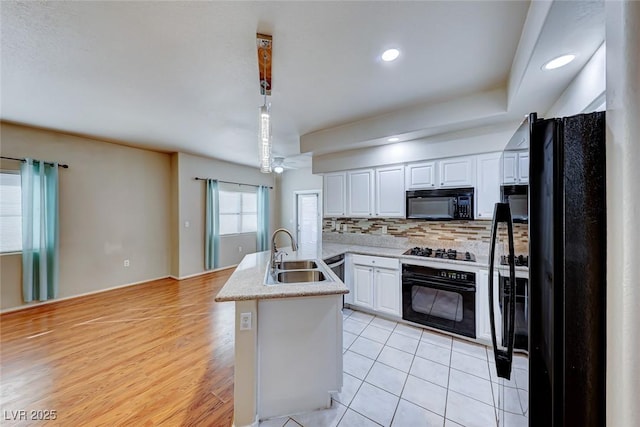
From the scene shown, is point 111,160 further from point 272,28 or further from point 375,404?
point 375,404

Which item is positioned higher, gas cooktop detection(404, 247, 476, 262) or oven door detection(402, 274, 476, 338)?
gas cooktop detection(404, 247, 476, 262)

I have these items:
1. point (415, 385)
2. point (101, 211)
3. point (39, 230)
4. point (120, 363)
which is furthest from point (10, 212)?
point (415, 385)

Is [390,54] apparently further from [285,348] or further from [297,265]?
[285,348]

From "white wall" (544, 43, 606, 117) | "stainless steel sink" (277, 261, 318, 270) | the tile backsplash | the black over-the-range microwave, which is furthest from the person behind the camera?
the tile backsplash

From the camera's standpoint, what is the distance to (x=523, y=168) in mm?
922

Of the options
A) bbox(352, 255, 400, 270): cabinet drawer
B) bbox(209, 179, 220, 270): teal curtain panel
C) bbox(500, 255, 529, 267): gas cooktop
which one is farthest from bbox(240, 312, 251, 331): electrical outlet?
bbox(209, 179, 220, 270): teal curtain panel

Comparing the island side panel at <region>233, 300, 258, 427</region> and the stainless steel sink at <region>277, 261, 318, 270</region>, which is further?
the stainless steel sink at <region>277, 261, 318, 270</region>

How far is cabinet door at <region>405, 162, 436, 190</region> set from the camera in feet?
9.95

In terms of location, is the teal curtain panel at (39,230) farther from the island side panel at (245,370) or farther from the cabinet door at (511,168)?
the cabinet door at (511,168)

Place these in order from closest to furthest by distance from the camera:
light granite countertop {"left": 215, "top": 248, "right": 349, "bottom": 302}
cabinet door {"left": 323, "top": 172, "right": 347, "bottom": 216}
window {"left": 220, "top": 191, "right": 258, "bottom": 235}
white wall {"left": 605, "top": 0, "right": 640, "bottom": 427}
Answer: white wall {"left": 605, "top": 0, "right": 640, "bottom": 427} → light granite countertop {"left": 215, "top": 248, "right": 349, "bottom": 302} → cabinet door {"left": 323, "top": 172, "right": 347, "bottom": 216} → window {"left": 220, "top": 191, "right": 258, "bottom": 235}

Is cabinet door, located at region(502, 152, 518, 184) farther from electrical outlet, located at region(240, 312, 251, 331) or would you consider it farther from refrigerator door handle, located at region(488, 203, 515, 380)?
electrical outlet, located at region(240, 312, 251, 331)

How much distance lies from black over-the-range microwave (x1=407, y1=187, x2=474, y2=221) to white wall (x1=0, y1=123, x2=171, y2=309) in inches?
188

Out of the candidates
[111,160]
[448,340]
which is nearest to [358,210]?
[448,340]

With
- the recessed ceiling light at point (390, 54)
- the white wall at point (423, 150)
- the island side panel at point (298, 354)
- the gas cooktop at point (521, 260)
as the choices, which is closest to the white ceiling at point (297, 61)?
the recessed ceiling light at point (390, 54)
